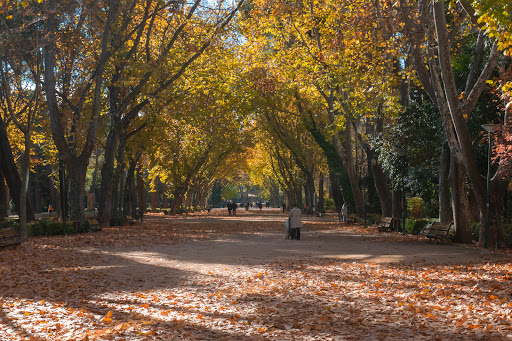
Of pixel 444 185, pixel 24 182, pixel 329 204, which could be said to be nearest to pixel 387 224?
pixel 444 185

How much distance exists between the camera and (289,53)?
25.6m

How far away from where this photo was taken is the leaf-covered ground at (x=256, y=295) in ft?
21.0

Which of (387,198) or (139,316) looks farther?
(387,198)

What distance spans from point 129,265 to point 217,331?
23.4 feet

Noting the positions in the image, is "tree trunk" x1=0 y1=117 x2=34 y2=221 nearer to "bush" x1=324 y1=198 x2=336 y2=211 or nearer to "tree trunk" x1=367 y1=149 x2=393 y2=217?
"tree trunk" x1=367 y1=149 x2=393 y2=217

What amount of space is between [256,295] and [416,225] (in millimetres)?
15773

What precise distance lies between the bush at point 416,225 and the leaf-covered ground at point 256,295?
645 centimetres

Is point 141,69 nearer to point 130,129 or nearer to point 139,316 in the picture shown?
point 130,129

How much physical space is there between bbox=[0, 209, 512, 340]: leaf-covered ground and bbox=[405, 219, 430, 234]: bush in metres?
6.45

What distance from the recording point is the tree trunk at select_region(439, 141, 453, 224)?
19.1 metres

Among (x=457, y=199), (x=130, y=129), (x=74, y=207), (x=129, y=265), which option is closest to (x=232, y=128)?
(x=130, y=129)

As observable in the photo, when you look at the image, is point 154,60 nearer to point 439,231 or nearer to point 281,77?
point 281,77

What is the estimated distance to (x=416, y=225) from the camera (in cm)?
2303

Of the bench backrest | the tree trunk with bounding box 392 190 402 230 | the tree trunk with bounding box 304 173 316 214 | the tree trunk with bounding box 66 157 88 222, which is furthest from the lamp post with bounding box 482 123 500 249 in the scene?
the tree trunk with bounding box 304 173 316 214
